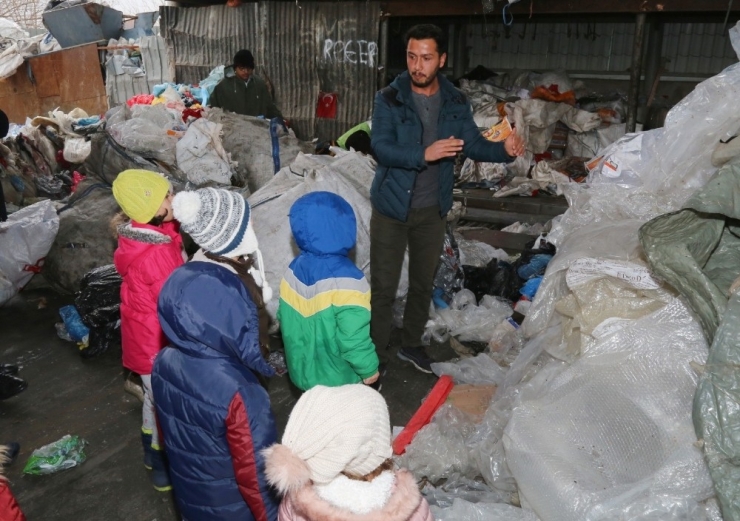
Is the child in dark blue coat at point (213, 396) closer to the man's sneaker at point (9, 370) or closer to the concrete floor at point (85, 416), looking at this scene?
the concrete floor at point (85, 416)

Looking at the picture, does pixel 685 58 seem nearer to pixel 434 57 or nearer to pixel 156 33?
pixel 434 57

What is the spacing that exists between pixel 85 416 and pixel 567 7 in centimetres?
583

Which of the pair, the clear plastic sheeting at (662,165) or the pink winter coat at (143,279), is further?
the pink winter coat at (143,279)

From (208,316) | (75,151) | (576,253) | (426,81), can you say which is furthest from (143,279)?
(75,151)

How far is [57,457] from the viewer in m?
3.36

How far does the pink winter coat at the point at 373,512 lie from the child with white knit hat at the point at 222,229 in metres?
0.88

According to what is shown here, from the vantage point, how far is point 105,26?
12305 mm

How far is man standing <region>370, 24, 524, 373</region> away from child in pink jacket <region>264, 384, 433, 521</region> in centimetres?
200

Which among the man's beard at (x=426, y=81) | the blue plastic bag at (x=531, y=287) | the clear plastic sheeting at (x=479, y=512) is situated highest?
the man's beard at (x=426, y=81)

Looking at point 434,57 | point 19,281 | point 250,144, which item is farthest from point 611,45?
point 19,281

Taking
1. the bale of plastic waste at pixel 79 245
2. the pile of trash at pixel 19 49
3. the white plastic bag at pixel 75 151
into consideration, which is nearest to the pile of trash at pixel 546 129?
the bale of plastic waste at pixel 79 245

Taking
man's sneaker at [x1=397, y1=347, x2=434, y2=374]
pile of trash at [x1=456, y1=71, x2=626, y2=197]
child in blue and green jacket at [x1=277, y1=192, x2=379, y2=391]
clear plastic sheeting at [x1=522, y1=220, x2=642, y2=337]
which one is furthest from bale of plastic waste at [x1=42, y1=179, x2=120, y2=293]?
pile of trash at [x1=456, y1=71, x2=626, y2=197]

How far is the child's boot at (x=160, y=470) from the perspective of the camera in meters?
3.08

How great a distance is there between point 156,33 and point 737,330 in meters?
12.4
